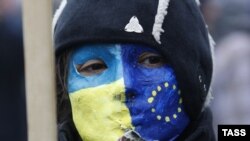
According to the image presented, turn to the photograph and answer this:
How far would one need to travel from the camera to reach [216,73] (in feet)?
9.52

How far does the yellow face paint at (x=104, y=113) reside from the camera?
181 cm

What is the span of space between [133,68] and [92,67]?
0.09m

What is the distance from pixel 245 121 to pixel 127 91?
3.75 feet

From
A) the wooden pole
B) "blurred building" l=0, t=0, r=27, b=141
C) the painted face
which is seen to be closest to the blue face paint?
the painted face

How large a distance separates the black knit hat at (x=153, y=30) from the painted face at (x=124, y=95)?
24 millimetres

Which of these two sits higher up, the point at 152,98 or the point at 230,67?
the point at 230,67

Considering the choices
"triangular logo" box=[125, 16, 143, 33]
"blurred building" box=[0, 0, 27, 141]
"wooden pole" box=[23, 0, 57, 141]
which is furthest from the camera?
"blurred building" box=[0, 0, 27, 141]

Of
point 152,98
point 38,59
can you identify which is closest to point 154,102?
point 152,98

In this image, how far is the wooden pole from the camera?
5.47ft

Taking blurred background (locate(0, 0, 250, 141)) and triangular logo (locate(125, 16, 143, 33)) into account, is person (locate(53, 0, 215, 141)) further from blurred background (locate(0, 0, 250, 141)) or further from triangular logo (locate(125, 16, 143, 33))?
blurred background (locate(0, 0, 250, 141))

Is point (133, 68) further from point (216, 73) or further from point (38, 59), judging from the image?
point (216, 73)

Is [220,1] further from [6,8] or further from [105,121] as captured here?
[105,121]

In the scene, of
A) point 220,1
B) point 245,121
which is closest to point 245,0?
point 220,1

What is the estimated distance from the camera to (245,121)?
2.87m
